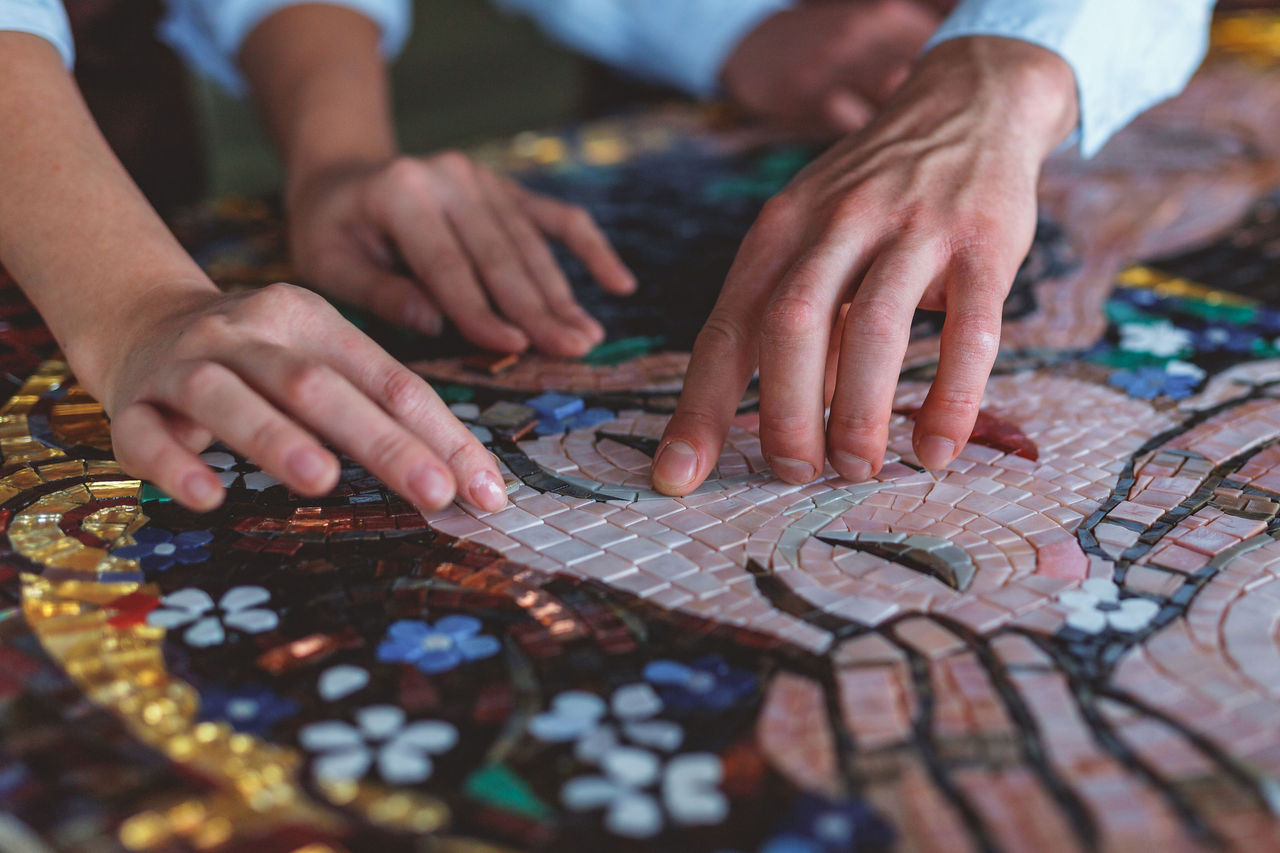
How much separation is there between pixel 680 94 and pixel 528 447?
1.40 metres

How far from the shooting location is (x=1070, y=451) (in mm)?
690

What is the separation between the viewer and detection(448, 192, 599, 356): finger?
0.87 meters

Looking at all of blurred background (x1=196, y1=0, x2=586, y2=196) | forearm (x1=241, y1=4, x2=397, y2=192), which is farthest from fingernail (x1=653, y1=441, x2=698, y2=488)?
blurred background (x1=196, y1=0, x2=586, y2=196)

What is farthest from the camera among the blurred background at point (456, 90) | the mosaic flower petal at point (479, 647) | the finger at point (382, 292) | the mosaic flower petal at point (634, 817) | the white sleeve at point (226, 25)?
the blurred background at point (456, 90)

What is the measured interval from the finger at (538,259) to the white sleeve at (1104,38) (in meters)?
0.40

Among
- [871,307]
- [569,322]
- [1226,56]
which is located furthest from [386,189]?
[1226,56]

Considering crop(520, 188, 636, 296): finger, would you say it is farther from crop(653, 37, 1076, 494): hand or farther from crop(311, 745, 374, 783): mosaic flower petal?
crop(311, 745, 374, 783): mosaic flower petal

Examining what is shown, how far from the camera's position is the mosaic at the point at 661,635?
398 millimetres

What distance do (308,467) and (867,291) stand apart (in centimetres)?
37

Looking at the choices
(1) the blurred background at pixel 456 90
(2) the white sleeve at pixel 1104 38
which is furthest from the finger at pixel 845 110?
(1) the blurred background at pixel 456 90

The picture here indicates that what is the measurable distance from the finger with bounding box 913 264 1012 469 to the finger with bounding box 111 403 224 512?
0.43 meters

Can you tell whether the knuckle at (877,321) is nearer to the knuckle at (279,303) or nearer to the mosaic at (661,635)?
the mosaic at (661,635)

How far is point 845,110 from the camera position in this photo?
1325 mm

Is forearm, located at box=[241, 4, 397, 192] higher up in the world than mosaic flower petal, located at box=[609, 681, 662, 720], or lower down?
higher up
